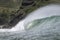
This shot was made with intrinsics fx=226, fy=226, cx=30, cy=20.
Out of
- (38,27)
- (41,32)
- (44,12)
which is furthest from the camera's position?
(44,12)

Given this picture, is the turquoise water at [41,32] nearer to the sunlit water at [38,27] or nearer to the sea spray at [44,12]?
the sunlit water at [38,27]

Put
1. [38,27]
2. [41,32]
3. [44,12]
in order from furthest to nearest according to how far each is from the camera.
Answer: [44,12] → [38,27] → [41,32]

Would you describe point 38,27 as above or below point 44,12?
below

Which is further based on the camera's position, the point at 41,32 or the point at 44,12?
the point at 44,12

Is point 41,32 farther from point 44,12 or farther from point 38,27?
point 44,12

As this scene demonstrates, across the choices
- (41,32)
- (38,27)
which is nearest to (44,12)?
(38,27)

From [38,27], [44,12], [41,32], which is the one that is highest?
[44,12]

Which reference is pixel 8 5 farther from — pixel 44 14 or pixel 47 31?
pixel 47 31

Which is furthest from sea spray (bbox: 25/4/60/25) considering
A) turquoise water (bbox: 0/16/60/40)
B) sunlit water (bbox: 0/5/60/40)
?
turquoise water (bbox: 0/16/60/40)

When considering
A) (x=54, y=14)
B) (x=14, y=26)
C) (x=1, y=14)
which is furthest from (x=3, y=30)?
(x=54, y=14)
